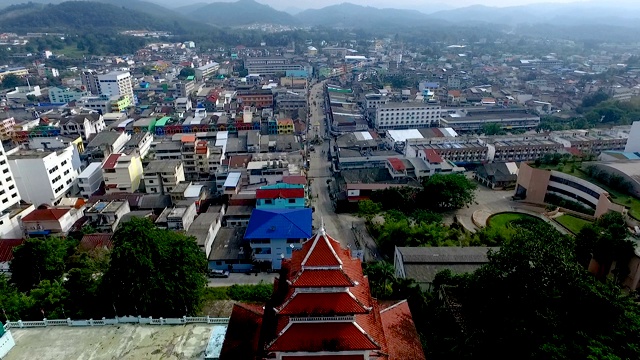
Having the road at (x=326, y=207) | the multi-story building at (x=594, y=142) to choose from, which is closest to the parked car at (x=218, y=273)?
the road at (x=326, y=207)

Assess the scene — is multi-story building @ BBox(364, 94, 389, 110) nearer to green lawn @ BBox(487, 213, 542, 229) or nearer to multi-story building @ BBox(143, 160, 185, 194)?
green lawn @ BBox(487, 213, 542, 229)

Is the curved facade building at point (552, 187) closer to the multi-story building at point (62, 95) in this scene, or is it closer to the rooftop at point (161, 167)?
the rooftop at point (161, 167)

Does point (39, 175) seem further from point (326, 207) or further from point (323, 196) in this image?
point (323, 196)

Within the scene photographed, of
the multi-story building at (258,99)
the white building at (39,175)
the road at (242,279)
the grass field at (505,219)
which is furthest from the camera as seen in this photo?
the multi-story building at (258,99)

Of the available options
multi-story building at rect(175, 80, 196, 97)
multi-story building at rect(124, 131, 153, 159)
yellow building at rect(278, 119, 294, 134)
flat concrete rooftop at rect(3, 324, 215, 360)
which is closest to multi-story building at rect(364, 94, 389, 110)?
yellow building at rect(278, 119, 294, 134)

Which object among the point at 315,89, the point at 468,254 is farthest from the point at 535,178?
the point at 315,89

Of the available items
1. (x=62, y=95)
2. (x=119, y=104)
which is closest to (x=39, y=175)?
(x=119, y=104)
